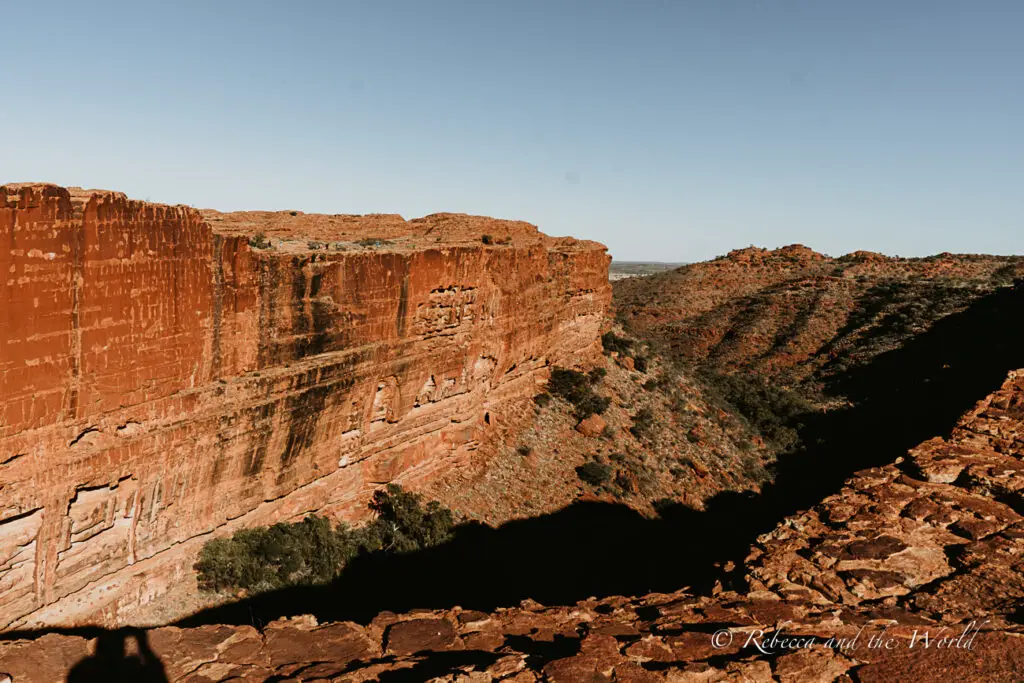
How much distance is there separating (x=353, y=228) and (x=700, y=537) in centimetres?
1489

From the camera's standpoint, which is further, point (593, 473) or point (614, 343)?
point (614, 343)

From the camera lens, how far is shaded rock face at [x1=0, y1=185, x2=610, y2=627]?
9516 millimetres

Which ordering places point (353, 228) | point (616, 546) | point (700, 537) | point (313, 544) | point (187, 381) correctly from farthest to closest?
point (700, 537) < point (353, 228) < point (616, 546) < point (313, 544) < point (187, 381)

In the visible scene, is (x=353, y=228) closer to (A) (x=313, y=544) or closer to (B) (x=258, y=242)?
(B) (x=258, y=242)

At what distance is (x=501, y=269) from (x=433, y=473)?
6461 mm

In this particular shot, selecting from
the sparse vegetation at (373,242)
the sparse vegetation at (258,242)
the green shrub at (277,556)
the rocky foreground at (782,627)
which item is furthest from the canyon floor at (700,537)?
the sparse vegetation at (373,242)

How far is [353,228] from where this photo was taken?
19359 millimetres

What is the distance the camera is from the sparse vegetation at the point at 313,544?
12.8 metres

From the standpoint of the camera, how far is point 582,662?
17.8ft

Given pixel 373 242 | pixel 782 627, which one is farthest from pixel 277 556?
pixel 782 627

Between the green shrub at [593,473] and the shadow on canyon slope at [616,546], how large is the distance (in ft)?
3.34

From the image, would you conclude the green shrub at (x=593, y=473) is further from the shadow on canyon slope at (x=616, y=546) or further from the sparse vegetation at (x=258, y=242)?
the sparse vegetation at (x=258, y=242)

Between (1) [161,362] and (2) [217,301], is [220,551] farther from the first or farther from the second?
(2) [217,301]

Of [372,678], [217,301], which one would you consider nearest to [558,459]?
[217,301]
